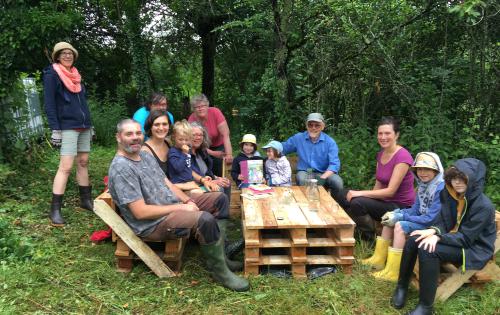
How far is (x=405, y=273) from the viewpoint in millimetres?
3139

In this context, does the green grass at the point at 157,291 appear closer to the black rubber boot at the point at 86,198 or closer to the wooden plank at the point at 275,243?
the wooden plank at the point at 275,243

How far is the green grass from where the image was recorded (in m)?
3.07

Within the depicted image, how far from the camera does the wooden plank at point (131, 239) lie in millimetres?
3371

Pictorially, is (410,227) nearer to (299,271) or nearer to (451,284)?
(451,284)

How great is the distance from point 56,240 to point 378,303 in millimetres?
3142

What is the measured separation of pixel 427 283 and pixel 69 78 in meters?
4.02

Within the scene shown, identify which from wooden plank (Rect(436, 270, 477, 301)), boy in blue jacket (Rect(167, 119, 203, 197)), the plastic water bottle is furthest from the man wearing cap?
wooden plank (Rect(436, 270, 477, 301))

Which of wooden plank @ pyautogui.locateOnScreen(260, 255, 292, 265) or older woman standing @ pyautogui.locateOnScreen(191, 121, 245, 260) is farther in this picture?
older woman standing @ pyautogui.locateOnScreen(191, 121, 245, 260)

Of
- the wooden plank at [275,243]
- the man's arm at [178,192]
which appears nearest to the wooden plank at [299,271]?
the wooden plank at [275,243]

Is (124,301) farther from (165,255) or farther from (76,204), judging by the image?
(76,204)

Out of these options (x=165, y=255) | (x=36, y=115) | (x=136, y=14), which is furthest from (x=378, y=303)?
(x=136, y=14)

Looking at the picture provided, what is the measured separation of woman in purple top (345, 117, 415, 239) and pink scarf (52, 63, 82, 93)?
10.5ft

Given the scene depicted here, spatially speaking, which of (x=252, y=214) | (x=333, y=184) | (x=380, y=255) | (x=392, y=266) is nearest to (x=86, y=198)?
(x=252, y=214)

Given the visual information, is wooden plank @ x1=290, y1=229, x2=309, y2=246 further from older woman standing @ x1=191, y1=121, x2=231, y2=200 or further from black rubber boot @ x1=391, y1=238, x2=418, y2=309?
older woman standing @ x1=191, y1=121, x2=231, y2=200
